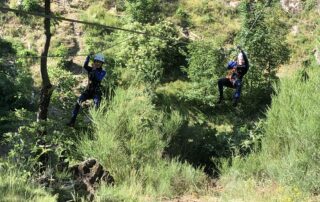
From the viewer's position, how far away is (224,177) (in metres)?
9.68

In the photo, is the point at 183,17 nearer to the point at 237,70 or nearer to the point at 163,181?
the point at 237,70

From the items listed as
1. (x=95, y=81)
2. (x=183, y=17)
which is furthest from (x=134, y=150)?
(x=183, y=17)

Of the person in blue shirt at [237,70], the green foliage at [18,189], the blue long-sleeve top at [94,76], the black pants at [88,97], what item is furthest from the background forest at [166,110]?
the person in blue shirt at [237,70]

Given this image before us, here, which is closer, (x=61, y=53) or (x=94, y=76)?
(x=94, y=76)

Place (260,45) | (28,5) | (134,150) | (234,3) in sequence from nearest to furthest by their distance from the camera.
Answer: (134,150), (260,45), (28,5), (234,3)

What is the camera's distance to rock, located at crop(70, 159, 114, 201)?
24.2ft

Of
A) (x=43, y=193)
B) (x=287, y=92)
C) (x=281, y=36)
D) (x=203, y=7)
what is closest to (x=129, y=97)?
(x=287, y=92)

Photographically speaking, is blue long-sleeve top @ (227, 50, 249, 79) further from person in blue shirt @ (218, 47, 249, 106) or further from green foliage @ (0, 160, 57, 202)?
green foliage @ (0, 160, 57, 202)

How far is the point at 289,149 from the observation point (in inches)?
412

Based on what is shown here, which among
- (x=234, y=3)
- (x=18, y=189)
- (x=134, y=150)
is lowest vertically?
(x=134, y=150)

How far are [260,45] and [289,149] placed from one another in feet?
18.3

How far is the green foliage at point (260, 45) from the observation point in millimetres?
15133

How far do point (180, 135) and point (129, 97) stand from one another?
87.3 inches

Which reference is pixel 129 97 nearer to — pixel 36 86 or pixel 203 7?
pixel 36 86
